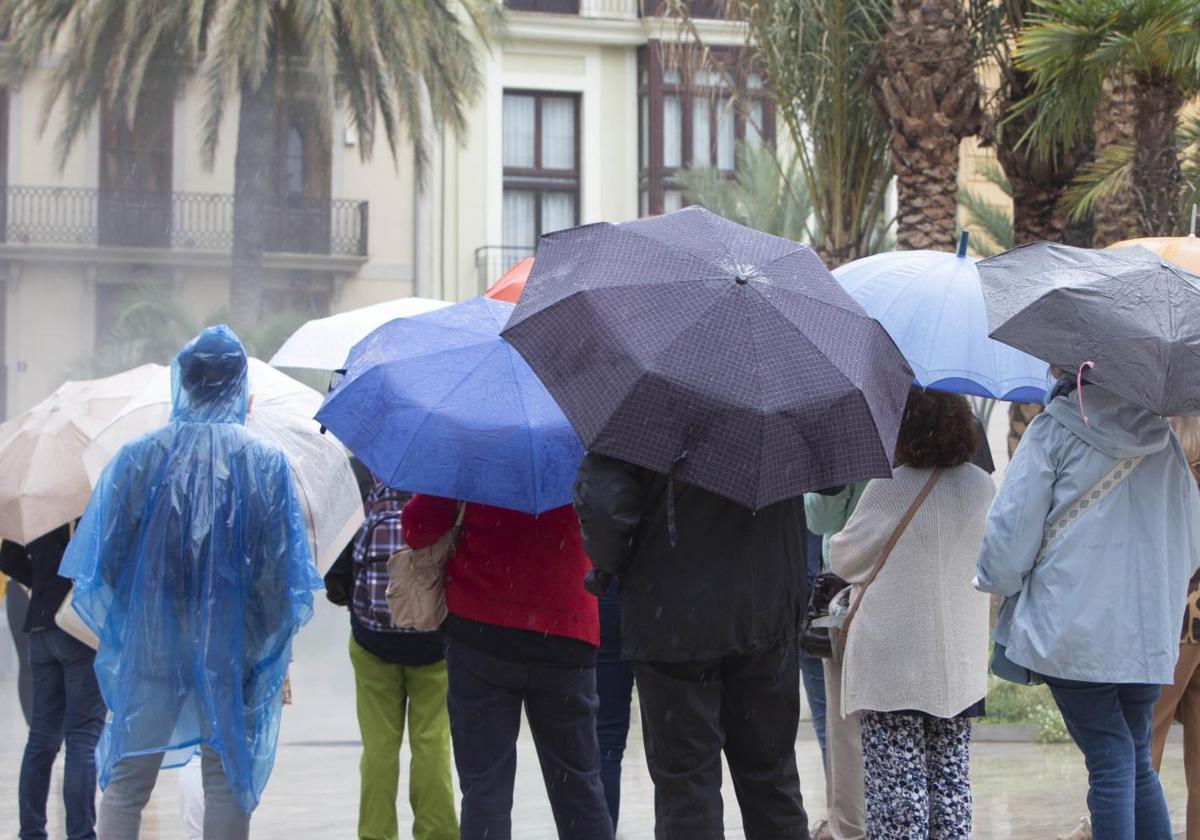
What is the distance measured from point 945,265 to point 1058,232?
22.3 ft

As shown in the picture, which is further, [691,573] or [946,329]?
[946,329]

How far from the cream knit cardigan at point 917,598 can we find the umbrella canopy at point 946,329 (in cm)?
42

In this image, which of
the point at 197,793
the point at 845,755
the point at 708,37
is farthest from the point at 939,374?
the point at 708,37

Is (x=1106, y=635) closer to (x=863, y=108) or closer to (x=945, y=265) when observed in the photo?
(x=945, y=265)

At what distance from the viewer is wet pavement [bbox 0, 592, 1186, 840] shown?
249 inches

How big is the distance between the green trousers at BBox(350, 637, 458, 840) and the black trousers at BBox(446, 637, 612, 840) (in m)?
0.75

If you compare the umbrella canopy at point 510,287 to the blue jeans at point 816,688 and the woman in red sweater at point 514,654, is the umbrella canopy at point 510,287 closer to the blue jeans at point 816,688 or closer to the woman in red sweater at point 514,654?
the woman in red sweater at point 514,654

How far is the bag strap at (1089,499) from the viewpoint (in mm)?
4492

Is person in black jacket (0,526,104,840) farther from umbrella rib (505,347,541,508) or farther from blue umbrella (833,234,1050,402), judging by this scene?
blue umbrella (833,234,1050,402)

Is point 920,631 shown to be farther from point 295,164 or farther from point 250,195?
point 295,164

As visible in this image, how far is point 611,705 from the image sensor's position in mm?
5422

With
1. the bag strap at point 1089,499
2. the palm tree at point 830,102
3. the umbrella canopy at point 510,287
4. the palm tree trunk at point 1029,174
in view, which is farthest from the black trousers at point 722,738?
the palm tree trunk at point 1029,174

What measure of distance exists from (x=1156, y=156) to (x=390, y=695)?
230 inches

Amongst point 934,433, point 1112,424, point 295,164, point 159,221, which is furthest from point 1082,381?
point 159,221
